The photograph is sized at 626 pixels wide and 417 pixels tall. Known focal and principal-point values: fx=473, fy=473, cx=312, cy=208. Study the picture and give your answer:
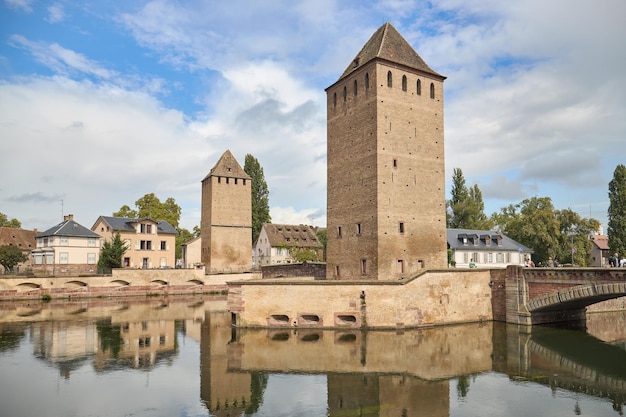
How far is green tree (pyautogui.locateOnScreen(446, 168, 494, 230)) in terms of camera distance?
196 ft

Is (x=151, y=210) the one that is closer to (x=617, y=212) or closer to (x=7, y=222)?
(x=7, y=222)

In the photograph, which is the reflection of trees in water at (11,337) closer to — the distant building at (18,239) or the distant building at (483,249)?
the distant building at (483,249)

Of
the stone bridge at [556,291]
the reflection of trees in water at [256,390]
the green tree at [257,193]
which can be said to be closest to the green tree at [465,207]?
the green tree at [257,193]

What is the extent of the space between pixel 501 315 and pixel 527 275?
124 inches

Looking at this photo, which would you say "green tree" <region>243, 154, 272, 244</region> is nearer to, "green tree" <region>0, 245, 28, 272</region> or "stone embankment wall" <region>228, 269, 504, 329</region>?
"green tree" <region>0, 245, 28, 272</region>

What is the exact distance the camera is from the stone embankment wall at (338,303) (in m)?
24.9

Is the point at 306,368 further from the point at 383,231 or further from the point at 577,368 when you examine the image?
the point at 383,231

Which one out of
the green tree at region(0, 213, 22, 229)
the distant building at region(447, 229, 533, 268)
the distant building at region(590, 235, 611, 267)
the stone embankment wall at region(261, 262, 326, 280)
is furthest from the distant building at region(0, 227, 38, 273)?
the distant building at region(590, 235, 611, 267)

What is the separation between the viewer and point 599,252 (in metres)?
69.4

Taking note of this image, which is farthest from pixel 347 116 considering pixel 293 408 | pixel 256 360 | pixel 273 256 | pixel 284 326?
pixel 273 256

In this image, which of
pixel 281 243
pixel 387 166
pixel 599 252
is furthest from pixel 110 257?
pixel 599 252

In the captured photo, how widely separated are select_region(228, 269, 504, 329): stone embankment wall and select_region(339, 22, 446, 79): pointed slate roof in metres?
13.6

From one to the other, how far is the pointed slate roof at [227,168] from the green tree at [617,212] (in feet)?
129

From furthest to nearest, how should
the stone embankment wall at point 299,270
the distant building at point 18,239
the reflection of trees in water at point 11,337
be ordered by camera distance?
the distant building at point 18,239, the stone embankment wall at point 299,270, the reflection of trees in water at point 11,337
